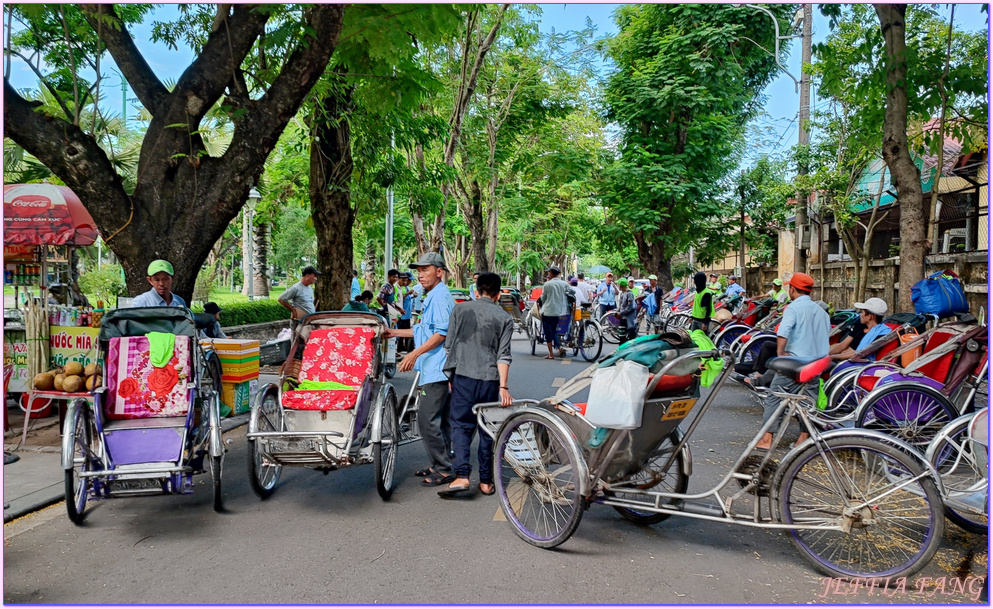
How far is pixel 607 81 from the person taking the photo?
23.1m

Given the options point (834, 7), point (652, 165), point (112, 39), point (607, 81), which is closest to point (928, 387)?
point (834, 7)

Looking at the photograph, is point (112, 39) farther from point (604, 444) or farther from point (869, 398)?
point (869, 398)

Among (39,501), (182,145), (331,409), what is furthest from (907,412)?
(182,145)

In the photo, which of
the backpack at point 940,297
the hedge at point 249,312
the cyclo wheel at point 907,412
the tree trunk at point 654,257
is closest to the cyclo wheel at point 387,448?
the cyclo wheel at point 907,412

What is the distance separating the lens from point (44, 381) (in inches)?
256

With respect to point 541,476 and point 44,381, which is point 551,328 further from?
point 541,476

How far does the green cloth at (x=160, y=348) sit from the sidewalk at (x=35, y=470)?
51.1 inches

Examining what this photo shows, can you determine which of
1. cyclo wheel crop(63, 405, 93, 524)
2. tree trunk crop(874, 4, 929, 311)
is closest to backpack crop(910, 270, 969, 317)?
tree trunk crop(874, 4, 929, 311)

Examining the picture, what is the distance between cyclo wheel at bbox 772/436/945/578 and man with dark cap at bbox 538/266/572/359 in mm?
9548

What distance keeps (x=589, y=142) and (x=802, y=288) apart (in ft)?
62.7

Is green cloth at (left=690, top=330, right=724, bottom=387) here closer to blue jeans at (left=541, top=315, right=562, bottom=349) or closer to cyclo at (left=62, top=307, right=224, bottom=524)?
cyclo at (left=62, top=307, right=224, bottom=524)

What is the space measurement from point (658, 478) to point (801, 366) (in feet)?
3.52

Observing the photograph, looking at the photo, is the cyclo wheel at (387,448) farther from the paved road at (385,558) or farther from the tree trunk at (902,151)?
the tree trunk at (902,151)

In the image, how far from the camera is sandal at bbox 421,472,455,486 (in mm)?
5406
